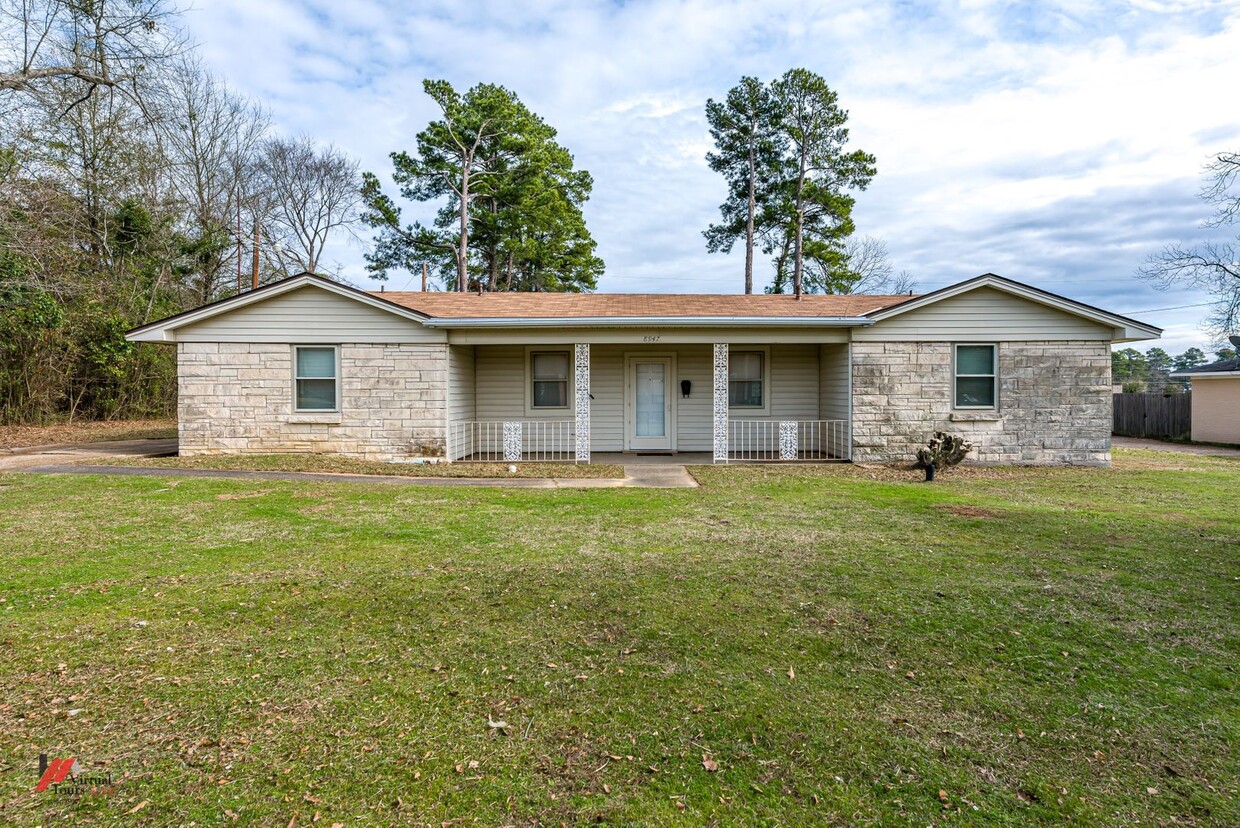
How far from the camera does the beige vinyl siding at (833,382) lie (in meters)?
12.4

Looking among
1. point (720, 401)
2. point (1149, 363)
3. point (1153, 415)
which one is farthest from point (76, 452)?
point (1149, 363)

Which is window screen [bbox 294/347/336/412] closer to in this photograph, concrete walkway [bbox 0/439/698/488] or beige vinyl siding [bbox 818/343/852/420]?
concrete walkway [bbox 0/439/698/488]

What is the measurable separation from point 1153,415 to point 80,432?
100.0ft

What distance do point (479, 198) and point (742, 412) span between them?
17.9 m

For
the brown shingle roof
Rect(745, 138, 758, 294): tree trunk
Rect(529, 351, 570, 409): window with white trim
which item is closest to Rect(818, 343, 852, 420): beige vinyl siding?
the brown shingle roof

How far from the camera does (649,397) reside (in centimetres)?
1404

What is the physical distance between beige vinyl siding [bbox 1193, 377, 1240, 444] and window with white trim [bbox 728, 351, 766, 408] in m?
13.9

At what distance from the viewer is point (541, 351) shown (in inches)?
542

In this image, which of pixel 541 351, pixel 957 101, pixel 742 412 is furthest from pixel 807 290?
pixel 541 351

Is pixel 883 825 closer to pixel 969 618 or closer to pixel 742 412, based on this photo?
pixel 969 618

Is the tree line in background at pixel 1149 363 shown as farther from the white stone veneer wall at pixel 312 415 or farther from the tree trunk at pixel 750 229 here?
the white stone veneer wall at pixel 312 415

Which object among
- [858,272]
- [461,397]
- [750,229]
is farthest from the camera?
[858,272]

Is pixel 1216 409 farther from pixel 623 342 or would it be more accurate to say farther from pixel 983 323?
pixel 623 342

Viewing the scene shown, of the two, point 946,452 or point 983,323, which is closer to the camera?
point 946,452
